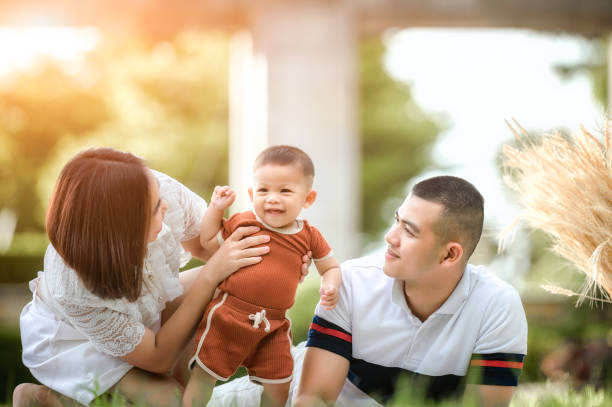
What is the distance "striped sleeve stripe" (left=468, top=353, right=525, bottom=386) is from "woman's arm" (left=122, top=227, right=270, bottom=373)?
0.96m

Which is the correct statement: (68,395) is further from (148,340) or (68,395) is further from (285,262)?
(285,262)

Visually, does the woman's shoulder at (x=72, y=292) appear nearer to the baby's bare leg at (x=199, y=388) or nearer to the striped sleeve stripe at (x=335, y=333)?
the baby's bare leg at (x=199, y=388)

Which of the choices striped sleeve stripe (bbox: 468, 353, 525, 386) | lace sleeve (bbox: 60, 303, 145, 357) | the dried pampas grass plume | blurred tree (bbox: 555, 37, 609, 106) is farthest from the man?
blurred tree (bbox: 555, 37, 609, 106)

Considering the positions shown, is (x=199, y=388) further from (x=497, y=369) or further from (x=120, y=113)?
(x=120, y=113)

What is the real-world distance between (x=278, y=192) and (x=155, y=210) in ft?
1.63

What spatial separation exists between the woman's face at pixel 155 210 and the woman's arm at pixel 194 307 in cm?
28

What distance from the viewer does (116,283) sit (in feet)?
8.50

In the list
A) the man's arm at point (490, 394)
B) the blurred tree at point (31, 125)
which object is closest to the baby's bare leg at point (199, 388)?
the man's arm at point (490, 394)

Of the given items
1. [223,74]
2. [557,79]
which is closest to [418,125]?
[223,74]

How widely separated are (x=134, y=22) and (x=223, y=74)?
14601mm

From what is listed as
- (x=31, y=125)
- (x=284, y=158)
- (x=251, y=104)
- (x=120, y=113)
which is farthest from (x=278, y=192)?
(x=120, y=113)

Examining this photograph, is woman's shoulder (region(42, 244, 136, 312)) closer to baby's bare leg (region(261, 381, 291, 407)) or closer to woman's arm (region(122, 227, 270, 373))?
woman's arm (region(122, 227, 270, 373))

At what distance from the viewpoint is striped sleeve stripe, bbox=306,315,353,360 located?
2.85 m

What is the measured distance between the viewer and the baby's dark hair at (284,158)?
2824 millimetres
